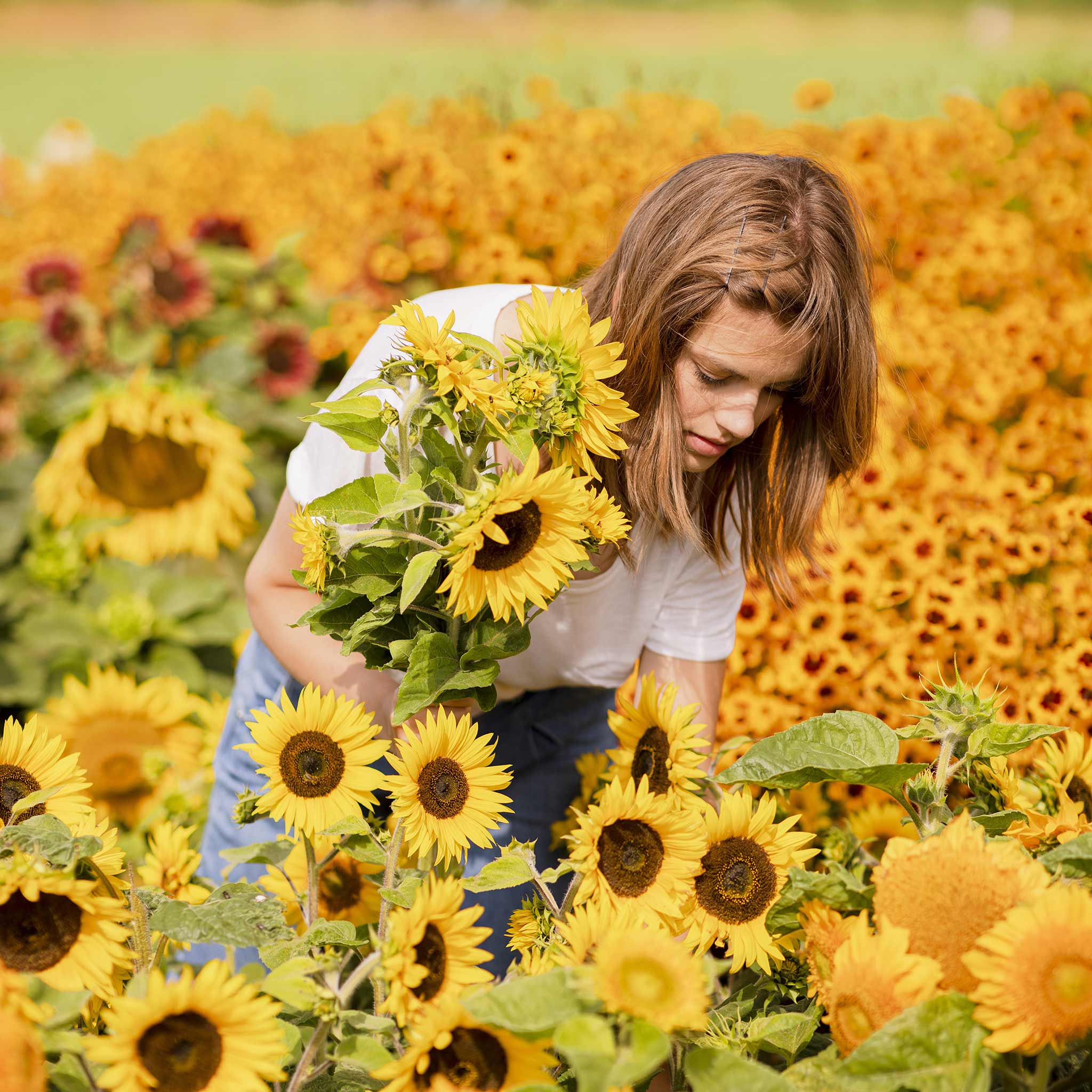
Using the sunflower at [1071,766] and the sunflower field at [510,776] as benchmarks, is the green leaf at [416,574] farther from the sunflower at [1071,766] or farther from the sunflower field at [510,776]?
the sunflower at [1071,766]

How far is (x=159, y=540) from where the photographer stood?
2.27 m

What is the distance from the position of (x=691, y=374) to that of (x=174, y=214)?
127 inches

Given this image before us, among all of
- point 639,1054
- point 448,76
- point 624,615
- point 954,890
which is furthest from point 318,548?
point 448,76

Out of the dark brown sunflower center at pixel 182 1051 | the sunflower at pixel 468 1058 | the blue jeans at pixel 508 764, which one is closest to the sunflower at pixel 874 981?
the sunflower at pixel 468 1058

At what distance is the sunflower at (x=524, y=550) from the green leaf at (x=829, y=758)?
0.85 ft

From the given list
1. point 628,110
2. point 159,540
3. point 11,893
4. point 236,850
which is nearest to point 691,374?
point 236,850

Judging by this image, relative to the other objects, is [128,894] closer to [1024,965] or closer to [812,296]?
[1024,965]

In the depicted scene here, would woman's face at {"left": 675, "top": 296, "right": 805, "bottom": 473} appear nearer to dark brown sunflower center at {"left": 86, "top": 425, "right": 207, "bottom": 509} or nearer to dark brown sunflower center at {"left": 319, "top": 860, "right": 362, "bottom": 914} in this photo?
dark brown sunflower center at {"left": 319, "top": 860, "right": 362, "bottom": 914}

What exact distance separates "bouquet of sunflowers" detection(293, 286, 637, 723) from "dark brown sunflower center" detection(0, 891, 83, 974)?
282 millimetres

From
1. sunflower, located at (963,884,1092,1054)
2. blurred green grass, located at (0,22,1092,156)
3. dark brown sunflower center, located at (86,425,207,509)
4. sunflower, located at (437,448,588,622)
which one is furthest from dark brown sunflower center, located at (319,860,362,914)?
blurred green grass, located at (0,22,1092,156)

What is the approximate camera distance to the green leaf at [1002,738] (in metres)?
0.98

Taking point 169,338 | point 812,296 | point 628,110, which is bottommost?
point 169,338

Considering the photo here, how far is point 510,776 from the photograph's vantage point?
35.2 inches

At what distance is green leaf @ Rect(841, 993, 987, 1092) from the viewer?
756 millimetres
